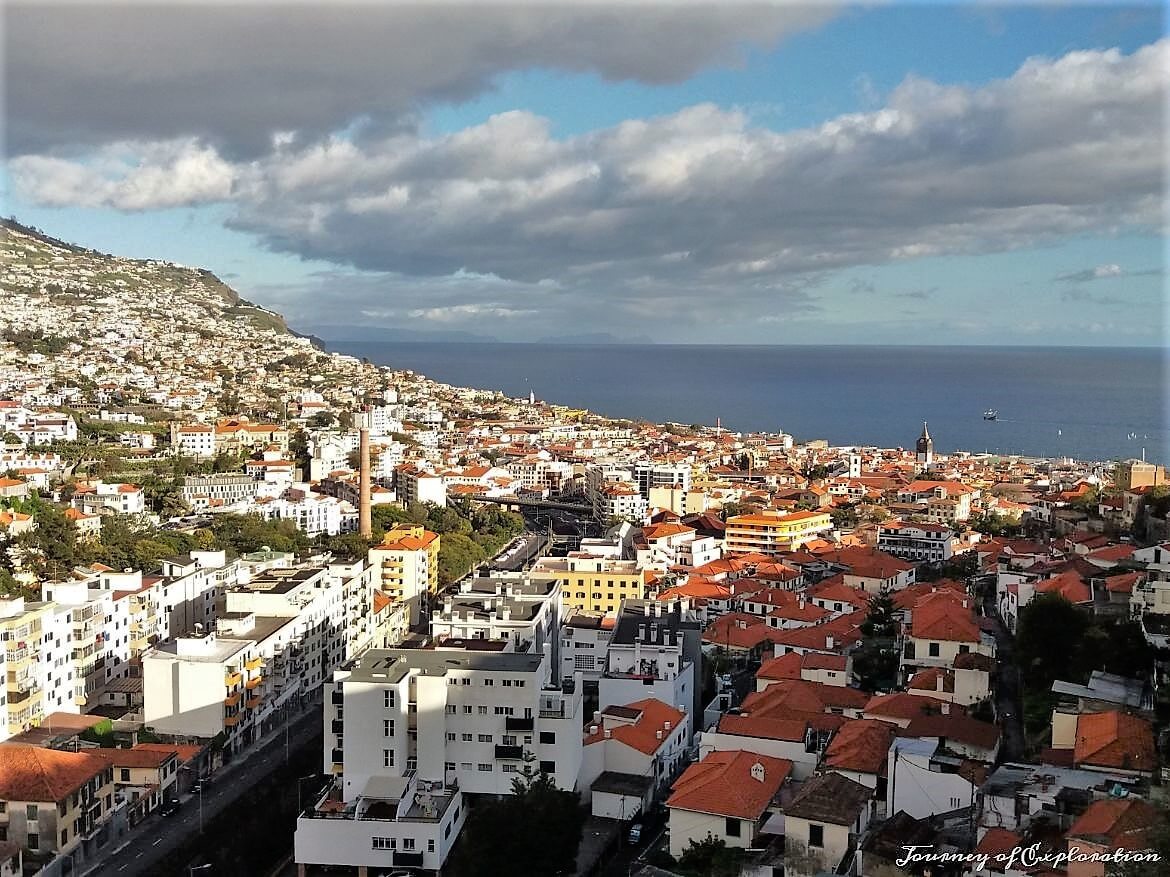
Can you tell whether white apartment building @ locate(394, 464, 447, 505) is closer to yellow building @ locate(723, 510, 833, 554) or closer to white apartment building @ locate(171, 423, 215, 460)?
white apartment building @ locate(171, 423, 215, 460)

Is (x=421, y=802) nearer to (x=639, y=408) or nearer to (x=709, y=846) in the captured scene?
(x=709, y=846)

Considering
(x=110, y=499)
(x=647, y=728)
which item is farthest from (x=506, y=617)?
(x=110, y=499)

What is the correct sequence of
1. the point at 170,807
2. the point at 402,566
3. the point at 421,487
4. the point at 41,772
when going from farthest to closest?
the point at 421,487 < the point at 402,566 < the point at 170,807 < the point at 41,772

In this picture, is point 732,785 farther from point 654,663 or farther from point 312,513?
point 312,513

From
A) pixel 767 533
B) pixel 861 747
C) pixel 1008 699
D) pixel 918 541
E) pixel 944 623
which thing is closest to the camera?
pixel 861 747

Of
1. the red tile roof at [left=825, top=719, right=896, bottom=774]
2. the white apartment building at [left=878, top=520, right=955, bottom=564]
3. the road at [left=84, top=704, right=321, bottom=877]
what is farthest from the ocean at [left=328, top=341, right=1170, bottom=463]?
the road at [left=84, top=704, right=321, bottom=877]

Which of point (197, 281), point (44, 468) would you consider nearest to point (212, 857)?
point (44, 468)
